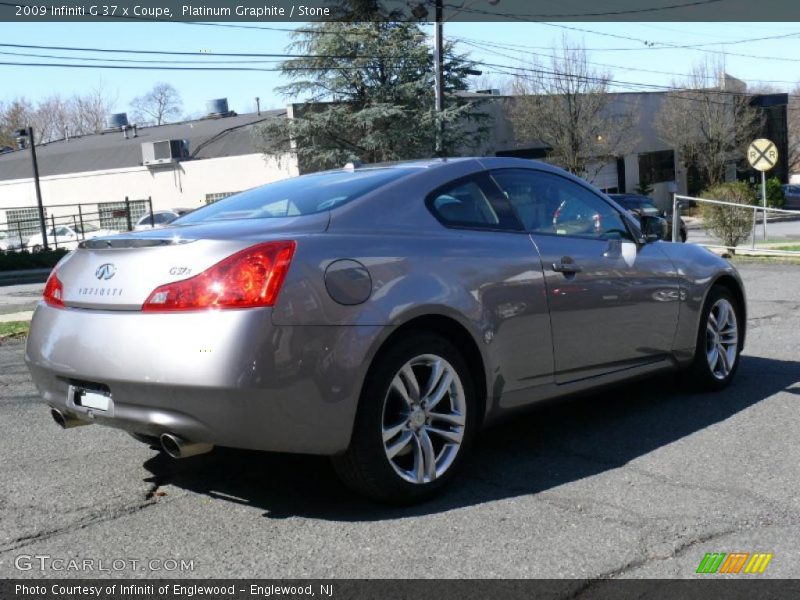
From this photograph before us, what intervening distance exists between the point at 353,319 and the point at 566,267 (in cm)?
153

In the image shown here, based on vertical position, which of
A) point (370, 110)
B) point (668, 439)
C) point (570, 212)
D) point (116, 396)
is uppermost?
point (370, 110)

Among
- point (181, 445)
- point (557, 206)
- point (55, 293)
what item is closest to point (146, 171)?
point (557, 206)

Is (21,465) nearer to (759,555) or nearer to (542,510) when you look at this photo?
(542,510)

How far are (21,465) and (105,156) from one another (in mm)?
48481

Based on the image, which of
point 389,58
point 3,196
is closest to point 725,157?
point 389,58

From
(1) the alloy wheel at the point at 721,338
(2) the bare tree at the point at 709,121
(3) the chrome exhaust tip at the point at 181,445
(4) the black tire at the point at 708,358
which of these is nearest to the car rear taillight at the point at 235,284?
(3) the chrome exhaust tip at the point at 181,445

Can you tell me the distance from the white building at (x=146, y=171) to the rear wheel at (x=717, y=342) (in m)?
34.9

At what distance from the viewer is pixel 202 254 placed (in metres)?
3.90

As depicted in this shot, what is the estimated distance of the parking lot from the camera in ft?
11.7

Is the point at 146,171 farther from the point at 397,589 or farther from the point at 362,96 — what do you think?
the point at 397,589

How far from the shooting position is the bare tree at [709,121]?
49.9 m

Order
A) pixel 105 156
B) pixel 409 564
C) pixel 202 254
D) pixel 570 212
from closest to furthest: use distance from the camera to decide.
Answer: pixel 409 564, pixel 202 254, pixel 570 212, pixel 105 156

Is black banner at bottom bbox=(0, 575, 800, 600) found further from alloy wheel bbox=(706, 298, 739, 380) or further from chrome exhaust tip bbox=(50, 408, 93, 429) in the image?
alloy wheel bbox=(706, 298, 739, 380)

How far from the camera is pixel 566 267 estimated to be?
16.4 ft
